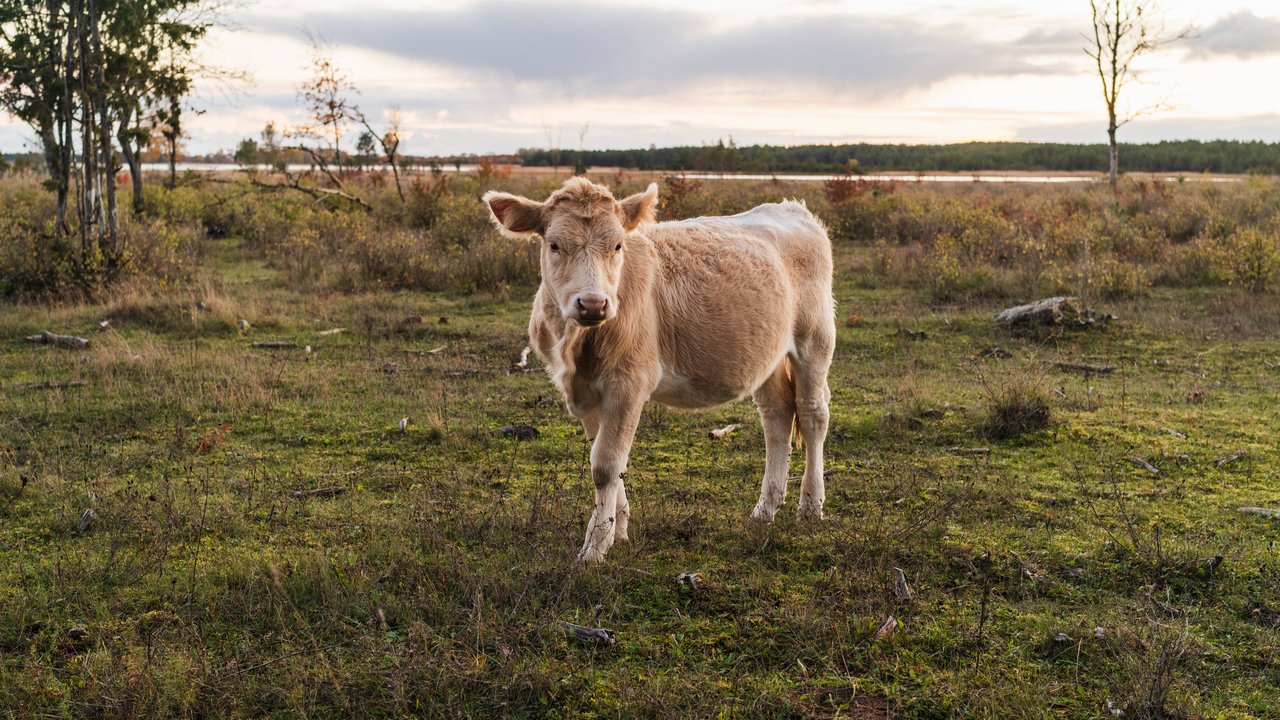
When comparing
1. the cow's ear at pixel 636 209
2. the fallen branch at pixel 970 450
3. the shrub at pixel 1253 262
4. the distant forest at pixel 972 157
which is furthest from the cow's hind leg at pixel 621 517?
the distant forest at pixel 972 157

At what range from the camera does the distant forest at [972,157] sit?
7825 centimetres

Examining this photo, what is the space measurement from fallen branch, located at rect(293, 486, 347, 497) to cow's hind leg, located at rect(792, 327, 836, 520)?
349 cm

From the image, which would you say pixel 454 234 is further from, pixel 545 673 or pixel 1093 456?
pixel 545 673

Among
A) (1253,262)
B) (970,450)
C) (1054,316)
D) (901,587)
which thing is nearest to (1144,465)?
(970,450)

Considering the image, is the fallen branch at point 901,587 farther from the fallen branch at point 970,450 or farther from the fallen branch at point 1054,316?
the fallen branch at point 1054,316

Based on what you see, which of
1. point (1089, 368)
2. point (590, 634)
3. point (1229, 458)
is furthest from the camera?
point (1089, 368)

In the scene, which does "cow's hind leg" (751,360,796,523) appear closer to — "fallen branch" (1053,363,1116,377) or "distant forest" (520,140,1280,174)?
"fallen branch" (1053,363,1116,377)

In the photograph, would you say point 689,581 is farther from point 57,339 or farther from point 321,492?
point 57,339

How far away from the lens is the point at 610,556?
5.53 metres

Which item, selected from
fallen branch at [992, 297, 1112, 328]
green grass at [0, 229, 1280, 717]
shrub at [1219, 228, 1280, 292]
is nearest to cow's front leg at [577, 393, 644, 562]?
green grass at [0, 229, 1280, 717]

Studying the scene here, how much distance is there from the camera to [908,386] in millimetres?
10172

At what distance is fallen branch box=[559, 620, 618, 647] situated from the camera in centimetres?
457

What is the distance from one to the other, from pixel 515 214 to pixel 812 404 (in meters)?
2.63

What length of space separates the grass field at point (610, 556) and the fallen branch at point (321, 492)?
0.18ft
